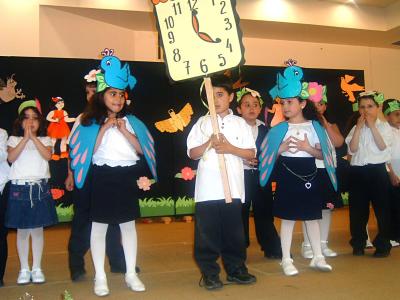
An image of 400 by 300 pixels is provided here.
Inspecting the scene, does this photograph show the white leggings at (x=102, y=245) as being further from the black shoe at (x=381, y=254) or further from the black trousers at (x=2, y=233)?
the black shoe at (x=381, y=254)

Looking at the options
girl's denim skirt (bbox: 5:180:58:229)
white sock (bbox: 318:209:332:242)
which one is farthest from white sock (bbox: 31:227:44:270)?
white sock (bbox: 318:209:332:242)

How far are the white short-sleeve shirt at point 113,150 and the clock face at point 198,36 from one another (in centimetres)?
51

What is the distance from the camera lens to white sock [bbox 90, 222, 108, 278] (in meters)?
2.70

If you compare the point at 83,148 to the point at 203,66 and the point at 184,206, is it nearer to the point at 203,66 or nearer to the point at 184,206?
the point at 203,66

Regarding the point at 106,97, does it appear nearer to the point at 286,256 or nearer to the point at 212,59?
the point at 212,59

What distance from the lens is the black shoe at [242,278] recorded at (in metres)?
2.81

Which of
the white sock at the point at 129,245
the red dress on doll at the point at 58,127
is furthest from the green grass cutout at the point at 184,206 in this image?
the white sock at the point at 129,245

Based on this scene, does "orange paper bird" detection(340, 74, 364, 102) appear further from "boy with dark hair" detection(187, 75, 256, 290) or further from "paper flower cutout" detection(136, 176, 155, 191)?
"boy with dark hair" detection(187, 75, 256, 290)

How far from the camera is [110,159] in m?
2.79

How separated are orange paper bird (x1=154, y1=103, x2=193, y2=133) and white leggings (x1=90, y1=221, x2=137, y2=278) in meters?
3.55

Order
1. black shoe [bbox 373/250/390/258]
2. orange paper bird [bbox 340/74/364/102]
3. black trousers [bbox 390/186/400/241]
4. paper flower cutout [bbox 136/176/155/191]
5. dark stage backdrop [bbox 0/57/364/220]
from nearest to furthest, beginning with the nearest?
1. black shoe [bbox 373/250/390/258]
2. black trousers [bbox 390/186/400/241]
3. dark stage backdrop [bbox 0/57/364/220]
4. paper flower cutout [bbox 136/176/155/191]
5. orange paper bird [bbox 340/74/364/102]

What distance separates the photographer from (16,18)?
19.8 ft

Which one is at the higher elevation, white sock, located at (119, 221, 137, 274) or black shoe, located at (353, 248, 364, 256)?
white sock, located at (119, 221, 137, 274)

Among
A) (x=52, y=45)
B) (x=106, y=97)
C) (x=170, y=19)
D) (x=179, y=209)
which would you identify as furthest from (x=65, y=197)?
(x=170, y=19)
